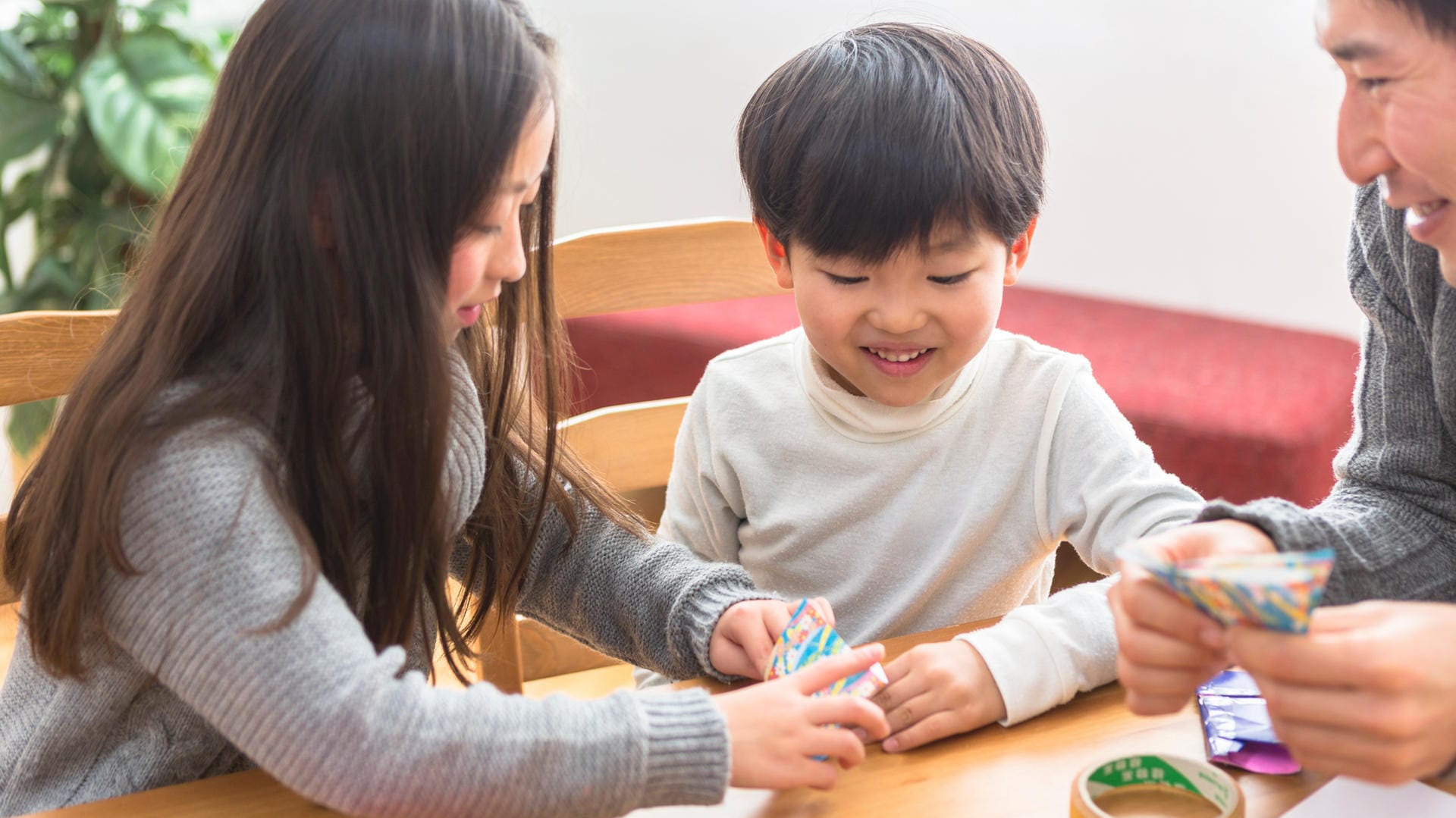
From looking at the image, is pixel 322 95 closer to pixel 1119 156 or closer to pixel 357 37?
pixel 357 37

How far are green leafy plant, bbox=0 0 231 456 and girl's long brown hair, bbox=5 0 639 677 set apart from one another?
5.39 feet

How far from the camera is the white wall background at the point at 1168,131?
86.9 inches

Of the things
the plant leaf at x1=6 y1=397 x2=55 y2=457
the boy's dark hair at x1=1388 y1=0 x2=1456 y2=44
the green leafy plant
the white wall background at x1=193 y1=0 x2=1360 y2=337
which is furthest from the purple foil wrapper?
the plant leaf at x1=6 y1=397 x2=55 y2=457

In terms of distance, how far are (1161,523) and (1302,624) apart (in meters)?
0.44

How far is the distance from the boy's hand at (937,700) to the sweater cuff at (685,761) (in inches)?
5.7

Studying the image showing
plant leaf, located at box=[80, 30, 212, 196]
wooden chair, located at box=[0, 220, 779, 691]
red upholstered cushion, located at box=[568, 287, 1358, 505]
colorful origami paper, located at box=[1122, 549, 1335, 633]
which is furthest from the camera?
plant leaf, located at box=[80, 30, 212, 196]

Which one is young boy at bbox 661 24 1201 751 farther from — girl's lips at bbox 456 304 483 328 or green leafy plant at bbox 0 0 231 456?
green leafy plant at bbox 0 0 231 456

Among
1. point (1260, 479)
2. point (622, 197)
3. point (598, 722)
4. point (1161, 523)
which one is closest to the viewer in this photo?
point (598, 722)

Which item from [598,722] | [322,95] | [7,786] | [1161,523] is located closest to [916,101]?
[1161,523]

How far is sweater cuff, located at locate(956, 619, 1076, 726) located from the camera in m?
0.86

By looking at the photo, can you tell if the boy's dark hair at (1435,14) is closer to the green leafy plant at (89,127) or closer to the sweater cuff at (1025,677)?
the sweater cuff at (1025,677)

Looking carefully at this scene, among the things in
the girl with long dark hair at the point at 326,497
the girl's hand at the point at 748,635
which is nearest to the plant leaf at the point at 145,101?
the girl with long dark hair at the point at 326,497

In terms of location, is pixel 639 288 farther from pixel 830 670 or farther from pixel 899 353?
pixel 830 670

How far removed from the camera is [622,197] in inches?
116
